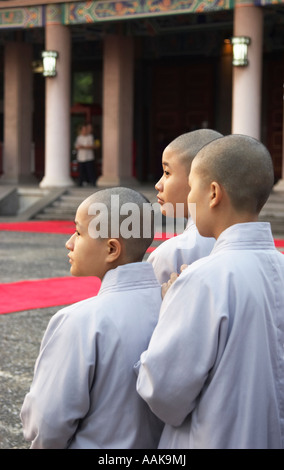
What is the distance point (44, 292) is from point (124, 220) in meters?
5.08

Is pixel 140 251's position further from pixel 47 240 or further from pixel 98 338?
pixel 47 240

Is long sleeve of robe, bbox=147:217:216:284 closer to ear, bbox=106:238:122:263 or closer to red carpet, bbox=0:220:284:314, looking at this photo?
ear, bbox=106:238:122:263

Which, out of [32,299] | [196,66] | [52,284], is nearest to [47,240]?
[52,284]

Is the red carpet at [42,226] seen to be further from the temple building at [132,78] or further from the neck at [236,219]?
the neck at [236,219]

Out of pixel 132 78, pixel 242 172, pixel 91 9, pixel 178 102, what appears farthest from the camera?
pixel 178 102

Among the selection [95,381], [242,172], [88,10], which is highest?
[88,10]

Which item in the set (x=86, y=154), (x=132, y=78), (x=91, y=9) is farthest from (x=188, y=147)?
(x=132, y=78)

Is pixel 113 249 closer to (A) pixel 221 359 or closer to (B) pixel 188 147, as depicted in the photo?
(A) pixel 221 359

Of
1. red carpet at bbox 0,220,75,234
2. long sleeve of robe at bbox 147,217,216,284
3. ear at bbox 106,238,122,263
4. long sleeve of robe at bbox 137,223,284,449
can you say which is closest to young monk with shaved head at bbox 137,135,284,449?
long sleeve of robe at bbox 137,223,284,449

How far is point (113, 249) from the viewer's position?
231 cm

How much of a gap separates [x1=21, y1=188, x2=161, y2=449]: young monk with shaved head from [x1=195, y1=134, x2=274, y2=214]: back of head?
37 centimetres

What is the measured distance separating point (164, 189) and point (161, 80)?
737 inches

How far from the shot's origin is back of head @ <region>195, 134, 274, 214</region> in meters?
2.04
